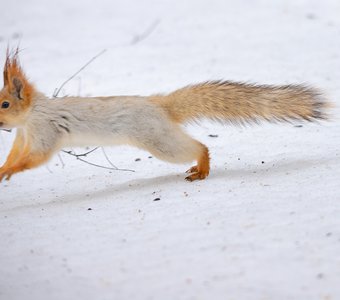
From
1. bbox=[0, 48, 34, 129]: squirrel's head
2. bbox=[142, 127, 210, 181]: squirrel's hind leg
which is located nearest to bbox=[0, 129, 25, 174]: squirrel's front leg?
bbox=[0, 48, 34, 129]: squirrel's head

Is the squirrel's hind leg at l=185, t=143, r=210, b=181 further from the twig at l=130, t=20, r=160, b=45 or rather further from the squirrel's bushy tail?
the twig at l=130, t=20, r=160, b=45

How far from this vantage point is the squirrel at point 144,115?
16.6 feet

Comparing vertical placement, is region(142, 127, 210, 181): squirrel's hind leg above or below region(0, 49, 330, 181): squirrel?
below

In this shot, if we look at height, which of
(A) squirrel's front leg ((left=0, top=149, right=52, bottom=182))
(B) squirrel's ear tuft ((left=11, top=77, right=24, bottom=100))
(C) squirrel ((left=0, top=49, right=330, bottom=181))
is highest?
(B) squirrel's ear tuft ((left=11, top=77, right=24, bottom=100))

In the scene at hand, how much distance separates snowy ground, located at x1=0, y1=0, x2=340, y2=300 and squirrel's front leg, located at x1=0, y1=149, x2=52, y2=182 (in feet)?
1.03

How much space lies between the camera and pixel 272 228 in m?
3.75

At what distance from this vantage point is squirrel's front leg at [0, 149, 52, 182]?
4870mm

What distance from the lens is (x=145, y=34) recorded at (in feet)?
33.2

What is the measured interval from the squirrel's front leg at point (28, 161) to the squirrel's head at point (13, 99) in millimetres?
300

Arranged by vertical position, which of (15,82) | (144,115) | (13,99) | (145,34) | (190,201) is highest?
(15,82)

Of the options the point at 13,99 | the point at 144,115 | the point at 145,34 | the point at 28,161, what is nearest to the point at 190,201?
the point at 144,115

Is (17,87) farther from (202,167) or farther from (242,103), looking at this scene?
(242,103)

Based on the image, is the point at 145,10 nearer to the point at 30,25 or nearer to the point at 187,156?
the point at 30,25

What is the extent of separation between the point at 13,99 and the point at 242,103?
1827 mm
